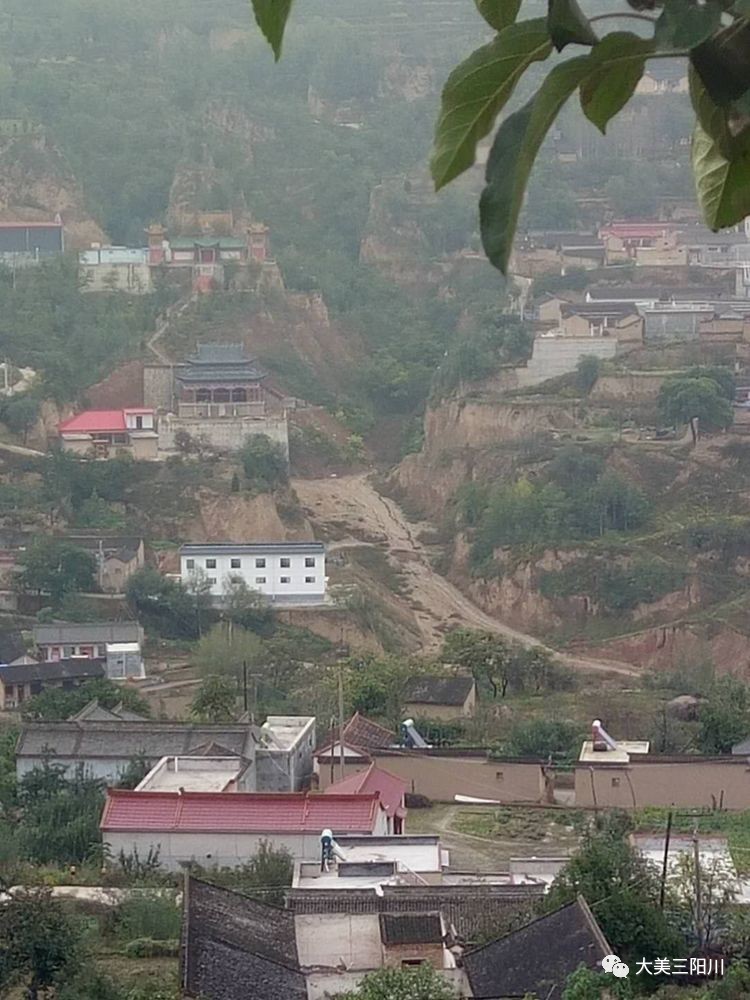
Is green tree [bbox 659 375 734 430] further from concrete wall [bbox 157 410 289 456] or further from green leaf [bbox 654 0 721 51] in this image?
green leaf [bbox 654 0 721 51]

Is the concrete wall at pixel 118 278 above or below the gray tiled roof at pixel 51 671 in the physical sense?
above

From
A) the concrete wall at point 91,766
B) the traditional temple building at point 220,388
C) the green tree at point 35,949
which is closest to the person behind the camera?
the green tree at point 35,949

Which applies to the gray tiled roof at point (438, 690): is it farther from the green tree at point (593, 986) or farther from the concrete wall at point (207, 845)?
the green tree at point (593, 986)

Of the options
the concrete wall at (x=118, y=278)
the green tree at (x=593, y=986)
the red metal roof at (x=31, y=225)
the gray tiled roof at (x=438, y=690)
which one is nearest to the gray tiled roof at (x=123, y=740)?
the gray tiled roof at (x=438, y=690)

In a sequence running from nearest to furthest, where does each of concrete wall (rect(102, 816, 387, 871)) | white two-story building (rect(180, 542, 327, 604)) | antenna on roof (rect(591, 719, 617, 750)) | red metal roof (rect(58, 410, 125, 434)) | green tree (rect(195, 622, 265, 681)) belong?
1. concrete wall (rect(102, 816, 387, 871))
2. antenna on roof (rect(591, 719, 617, 750))
3. green tree (rect(195, 622, 265, 681))
4. white two-story building (rect(180, 542, 327, 604))
5. red metal roof (rect(58, 410, 125, 434))

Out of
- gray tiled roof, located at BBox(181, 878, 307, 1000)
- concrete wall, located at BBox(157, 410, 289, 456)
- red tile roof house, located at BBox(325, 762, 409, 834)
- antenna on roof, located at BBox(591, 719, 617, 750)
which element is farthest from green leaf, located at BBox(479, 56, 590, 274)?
concrete wall, located at BBox(157, 410, 289, 456)

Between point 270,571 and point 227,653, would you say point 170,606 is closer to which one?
point 270,571

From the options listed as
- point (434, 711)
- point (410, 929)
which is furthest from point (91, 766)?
point (410, 929)
